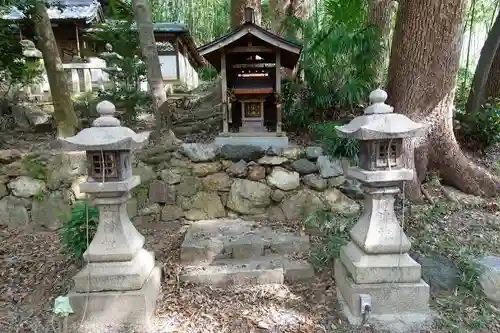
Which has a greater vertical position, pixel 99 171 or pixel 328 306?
pixel 99 171

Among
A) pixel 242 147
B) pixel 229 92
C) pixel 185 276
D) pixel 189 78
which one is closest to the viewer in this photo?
pixel 185 276

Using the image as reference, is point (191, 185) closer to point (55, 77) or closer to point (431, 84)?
point (55, 77)

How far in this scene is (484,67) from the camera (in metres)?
6.02

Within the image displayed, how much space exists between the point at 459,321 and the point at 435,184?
7.89ft

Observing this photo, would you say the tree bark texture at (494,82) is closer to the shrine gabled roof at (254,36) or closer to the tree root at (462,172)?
the tree root at (462,172)

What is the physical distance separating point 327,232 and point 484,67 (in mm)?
4217

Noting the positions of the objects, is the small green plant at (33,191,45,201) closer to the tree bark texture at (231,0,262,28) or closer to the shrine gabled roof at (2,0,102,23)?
the tree bark texture at (231,0,262,28)

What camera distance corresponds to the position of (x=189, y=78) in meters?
15.9

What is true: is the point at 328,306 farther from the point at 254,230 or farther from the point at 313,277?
the point at 254,230

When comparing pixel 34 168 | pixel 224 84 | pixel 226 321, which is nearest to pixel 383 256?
pixel 226 321

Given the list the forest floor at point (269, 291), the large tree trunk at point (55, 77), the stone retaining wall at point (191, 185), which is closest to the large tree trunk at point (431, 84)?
the forest floor at point (269, 291)

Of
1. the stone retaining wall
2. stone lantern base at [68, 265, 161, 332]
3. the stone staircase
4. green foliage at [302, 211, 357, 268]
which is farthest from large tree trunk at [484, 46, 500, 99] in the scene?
stone lantern base at [68, 265, 161, 332]

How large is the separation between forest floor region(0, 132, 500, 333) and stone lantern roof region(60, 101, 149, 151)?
58.5 inches

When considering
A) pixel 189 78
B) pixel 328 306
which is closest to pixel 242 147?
pixel 328 306
